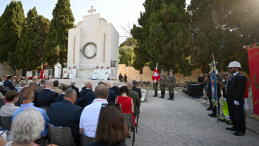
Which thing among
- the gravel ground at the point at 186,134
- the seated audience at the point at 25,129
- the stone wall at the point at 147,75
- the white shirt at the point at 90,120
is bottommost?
the gravel ground at the point at 186,134

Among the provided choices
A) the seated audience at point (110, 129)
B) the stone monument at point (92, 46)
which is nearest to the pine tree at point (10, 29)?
the stone monument at point (92, 46)

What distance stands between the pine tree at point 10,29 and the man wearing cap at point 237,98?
986 inches

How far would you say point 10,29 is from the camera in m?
20.9

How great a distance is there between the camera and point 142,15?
18234 mm

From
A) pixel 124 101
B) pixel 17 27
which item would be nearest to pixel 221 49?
pixel 124 101

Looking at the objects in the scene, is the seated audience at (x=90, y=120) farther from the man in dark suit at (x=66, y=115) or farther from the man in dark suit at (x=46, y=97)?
the man in dark suit at (x=46, y=97)

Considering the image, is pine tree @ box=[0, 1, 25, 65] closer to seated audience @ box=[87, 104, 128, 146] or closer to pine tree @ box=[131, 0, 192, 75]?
pine tree @ box=[131, 0, 192, 75]

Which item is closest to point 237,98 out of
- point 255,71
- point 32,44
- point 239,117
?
point 239,117

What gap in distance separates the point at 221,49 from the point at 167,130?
1540cm

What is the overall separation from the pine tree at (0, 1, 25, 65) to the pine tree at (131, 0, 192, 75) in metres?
18.3

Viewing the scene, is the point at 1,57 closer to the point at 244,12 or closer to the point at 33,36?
the point at 33,36

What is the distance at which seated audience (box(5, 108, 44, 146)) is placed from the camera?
1.06 meters

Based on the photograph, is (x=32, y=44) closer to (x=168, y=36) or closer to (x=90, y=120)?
(x=168, y=36)

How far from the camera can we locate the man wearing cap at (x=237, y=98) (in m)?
3.41
